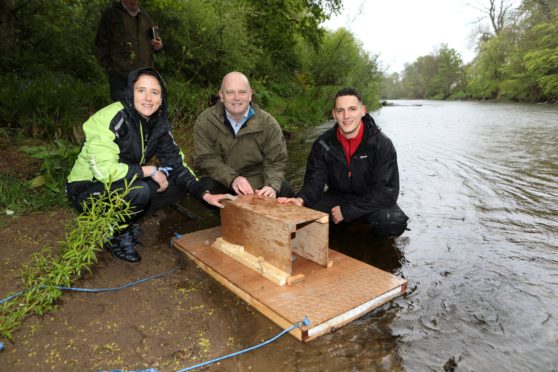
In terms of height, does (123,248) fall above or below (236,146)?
below

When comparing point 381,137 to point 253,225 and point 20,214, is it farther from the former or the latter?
point 20,214

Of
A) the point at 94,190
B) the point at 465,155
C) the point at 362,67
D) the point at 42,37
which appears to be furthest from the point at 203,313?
the point at 362,67

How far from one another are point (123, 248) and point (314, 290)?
1658 millimetres

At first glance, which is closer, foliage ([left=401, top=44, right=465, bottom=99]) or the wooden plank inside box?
the wooden plank inside box

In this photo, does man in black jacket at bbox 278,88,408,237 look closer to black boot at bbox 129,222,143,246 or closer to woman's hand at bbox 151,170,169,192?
woman's hand at bbox 151,170,169,192

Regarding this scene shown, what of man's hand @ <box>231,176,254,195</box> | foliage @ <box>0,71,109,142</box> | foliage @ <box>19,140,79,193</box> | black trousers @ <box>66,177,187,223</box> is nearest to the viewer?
black trousers @ <box>66,177,187,223</box>

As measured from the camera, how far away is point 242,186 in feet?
10.9

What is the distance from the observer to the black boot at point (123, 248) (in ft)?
9.70

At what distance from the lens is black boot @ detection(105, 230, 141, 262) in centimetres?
296

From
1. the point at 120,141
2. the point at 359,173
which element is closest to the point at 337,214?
the point at 359,173

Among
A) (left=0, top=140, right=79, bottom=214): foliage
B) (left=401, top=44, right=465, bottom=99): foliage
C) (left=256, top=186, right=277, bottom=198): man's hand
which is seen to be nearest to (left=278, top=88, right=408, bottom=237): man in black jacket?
(left=256, top=186, right=277, bottom=198): man's hand

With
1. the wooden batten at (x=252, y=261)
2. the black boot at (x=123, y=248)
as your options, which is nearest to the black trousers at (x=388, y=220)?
the wooden batten at (x=252, y=261)

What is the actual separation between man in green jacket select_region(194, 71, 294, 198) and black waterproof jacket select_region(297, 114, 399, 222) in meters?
0.36

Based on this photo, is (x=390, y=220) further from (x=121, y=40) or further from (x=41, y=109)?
(x=41, y=109)
